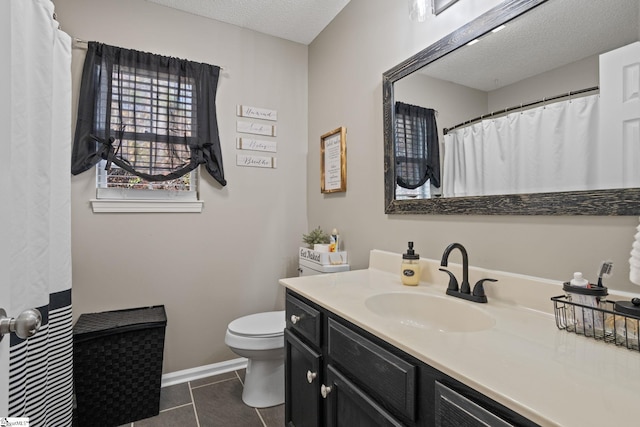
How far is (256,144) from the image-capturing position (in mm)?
2408

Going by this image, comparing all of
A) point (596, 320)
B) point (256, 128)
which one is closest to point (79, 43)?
point (256, 128)

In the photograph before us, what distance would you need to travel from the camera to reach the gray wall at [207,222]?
1933 mm

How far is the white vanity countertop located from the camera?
20.6 inches

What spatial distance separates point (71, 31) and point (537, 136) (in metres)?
2.57

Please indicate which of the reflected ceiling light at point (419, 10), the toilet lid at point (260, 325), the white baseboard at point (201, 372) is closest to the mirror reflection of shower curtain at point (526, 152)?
the reflected ceiling light at point (419, 10)

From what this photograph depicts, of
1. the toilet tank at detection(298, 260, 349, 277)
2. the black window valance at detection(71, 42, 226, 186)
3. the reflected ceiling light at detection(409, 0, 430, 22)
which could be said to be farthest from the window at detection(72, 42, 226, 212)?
the reflected ceiling light at detection(409, 0, 430, 22)

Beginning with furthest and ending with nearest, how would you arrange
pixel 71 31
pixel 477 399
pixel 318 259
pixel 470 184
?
pixel 318 259
pixel 71 31
pixel 470 184
pixel 477 399

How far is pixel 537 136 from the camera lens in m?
1.07

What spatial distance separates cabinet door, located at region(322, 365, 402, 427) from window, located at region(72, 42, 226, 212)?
5.29 ft

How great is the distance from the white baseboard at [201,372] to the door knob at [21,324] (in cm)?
174

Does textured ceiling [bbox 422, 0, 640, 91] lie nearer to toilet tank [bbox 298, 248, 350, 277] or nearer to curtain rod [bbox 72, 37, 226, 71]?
toilet tank [bbox 298, 248, 350, 277]

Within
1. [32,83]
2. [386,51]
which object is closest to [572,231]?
[386,51]

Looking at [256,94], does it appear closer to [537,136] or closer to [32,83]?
[32,83]

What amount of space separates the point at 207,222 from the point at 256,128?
821 millimetres
